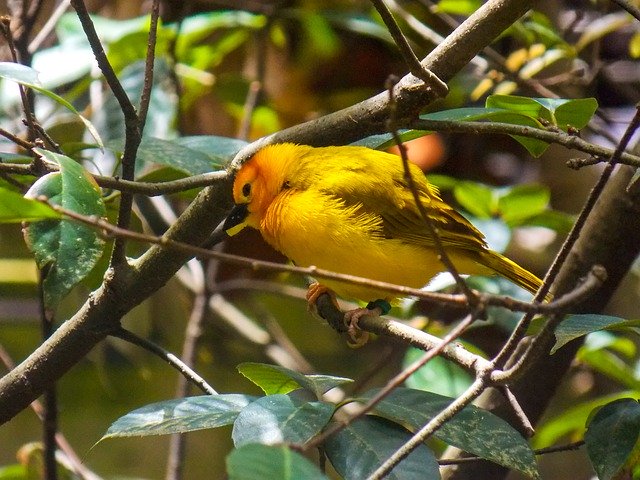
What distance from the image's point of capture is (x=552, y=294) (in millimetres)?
1811

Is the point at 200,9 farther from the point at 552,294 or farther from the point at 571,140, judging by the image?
the point at 571,140

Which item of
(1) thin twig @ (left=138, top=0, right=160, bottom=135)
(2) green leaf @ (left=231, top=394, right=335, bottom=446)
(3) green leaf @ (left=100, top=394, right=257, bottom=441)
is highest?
(1) thin twig @ (left=138, top=0, right=160, bottom=135)

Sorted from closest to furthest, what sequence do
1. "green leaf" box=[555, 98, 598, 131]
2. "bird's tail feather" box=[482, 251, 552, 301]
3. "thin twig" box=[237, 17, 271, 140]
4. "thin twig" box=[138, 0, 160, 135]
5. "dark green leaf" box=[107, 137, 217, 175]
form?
1. "thin twig" box=[138, 0, 160, 135]
2. "green leaf" box=[555, 98, 598, 131]
3. "dark green leaf" box=[107, 137, 217, 175]
4. "bird's tail feather" box=[482, 251, 552, 301]
5. "thin twig" box=[237, 17, 271, 140]

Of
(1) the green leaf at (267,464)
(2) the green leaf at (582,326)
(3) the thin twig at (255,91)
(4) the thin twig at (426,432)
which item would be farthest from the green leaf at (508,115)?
(3) the thin twig at (255,91)

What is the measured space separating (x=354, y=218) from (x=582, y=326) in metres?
0.68

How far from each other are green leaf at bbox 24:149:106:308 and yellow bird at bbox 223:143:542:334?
60 cm

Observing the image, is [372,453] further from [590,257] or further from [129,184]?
[590,257]

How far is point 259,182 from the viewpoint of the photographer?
1855 mm

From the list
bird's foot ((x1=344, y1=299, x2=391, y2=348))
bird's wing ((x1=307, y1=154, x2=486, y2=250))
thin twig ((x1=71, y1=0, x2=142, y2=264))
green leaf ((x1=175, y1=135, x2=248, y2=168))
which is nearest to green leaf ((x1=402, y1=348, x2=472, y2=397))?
bird's foot ((x1=344, y1=299, x2=391, y2=348))

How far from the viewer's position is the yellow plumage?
1.80 metres

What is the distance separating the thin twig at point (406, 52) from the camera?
3.65ft

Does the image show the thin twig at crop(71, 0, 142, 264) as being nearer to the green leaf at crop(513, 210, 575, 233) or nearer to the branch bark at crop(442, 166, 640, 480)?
the branch bark at crop(442, 166, 640, 480)

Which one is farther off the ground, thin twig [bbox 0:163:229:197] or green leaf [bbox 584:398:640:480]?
thin twig [bbox 0:163:229:197]

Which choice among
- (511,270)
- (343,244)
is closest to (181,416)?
(343,244)
